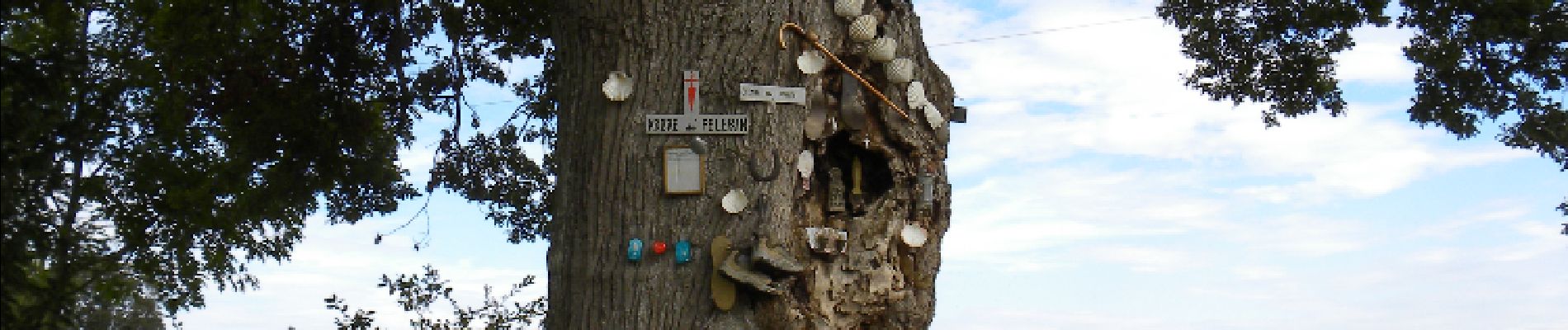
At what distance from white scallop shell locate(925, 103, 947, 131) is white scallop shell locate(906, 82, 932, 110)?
0.10 feet

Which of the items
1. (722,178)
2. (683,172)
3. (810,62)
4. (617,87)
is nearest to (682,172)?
(683,172)

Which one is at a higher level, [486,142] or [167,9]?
[167,9]

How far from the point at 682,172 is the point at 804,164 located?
1.54ft

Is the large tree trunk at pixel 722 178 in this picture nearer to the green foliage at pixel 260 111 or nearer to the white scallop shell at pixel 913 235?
the white scallop shell at pixel 913 235

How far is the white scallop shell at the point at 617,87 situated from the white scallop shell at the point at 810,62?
61 centimetres

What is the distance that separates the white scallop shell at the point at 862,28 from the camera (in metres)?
5.45

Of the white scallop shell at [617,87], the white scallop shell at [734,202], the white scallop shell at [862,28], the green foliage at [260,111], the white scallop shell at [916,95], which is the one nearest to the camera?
the white scallop shell at [734,202]

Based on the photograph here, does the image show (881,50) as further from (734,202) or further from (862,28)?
(734,202)

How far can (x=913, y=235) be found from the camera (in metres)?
5.59

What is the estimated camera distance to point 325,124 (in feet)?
24.8

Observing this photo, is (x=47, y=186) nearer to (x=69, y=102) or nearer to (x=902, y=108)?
(x=69, y=102)

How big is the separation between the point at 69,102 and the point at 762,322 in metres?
2.36

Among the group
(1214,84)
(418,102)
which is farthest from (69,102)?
(1214,84)

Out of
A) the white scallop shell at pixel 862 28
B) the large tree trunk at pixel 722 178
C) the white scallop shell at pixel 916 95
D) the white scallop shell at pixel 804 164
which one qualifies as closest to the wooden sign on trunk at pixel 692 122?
the large tree trunk at pixel 722 178
